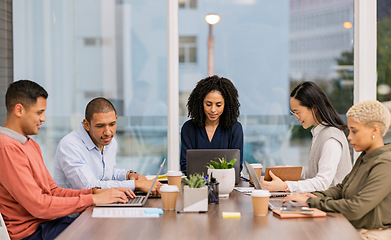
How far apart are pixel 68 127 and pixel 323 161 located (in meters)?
A: 2.69

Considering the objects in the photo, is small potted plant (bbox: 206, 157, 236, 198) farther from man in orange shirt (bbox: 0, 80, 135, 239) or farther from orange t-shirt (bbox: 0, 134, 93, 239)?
orange t-shirt (bbox: 0, 134, 93, 239)

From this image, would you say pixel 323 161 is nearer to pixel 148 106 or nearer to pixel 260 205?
pixel 260 205

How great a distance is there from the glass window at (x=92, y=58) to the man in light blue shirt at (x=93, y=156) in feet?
4.66

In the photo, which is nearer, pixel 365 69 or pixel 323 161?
pixel 323 161

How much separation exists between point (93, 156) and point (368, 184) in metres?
1.70

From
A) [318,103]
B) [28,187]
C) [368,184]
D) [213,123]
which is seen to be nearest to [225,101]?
[213,123]

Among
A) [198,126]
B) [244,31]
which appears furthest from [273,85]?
[198,126]

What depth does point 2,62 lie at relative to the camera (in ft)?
14.7

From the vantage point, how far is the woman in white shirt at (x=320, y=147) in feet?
8.85

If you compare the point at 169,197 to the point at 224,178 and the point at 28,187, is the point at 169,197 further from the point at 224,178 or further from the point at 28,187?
the point at 28,187

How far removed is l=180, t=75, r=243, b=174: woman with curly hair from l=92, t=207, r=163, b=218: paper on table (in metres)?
1.44

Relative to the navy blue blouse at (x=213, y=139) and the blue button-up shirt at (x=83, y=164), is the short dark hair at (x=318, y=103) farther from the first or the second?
the blue button-up shirt at (x=83, y=164)

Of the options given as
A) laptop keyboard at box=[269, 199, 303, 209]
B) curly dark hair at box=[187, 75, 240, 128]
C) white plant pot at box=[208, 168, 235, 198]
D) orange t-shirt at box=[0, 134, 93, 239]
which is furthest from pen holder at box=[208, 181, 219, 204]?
curly dark hair at box=[187, 75, 240, 128]

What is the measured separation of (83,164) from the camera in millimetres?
2820
